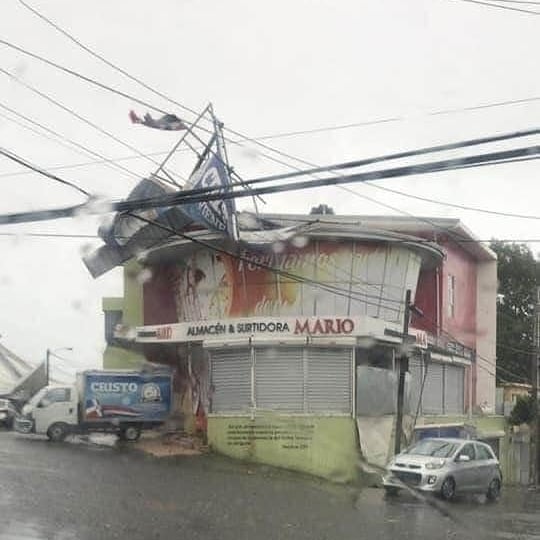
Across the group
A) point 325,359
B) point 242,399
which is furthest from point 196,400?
point 325,359

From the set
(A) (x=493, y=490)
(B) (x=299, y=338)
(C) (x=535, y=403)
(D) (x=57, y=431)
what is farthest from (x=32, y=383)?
(A) (x=493, y=490)

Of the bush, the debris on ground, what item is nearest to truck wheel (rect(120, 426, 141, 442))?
the debris on ground

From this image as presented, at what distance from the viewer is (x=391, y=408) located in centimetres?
2802

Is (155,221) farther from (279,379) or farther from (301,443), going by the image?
(301,443)

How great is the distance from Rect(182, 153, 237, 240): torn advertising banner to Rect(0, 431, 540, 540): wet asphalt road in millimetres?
6513

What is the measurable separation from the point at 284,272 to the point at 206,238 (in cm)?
266

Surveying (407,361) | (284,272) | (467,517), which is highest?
(284,272)

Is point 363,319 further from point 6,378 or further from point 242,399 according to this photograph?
point 6,378

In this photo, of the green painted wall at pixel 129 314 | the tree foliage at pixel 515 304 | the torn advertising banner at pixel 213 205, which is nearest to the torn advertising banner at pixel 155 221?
the torn advertising banner at pixel 213 205

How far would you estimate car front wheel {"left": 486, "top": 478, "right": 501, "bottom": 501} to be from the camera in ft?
75.8

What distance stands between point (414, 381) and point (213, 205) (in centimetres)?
1002

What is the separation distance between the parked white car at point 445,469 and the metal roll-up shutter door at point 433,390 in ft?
27.0

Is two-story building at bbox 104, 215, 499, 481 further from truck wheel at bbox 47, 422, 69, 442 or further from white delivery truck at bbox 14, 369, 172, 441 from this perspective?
truck wheel at bbox 47, 422, 69, 442

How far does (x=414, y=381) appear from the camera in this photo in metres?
30.5
